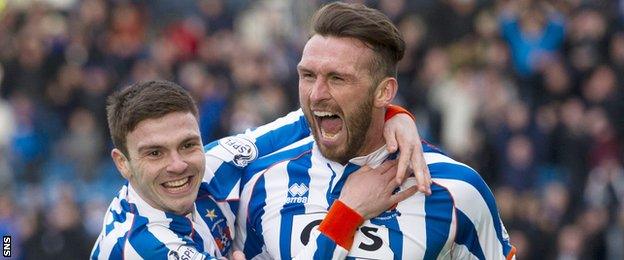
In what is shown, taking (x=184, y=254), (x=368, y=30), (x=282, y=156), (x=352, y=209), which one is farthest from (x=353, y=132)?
(x=184, y=254)

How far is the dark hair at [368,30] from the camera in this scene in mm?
6016

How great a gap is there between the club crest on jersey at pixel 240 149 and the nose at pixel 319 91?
0.71 m

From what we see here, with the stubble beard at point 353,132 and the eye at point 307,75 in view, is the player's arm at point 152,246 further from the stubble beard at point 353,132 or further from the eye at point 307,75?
the eye at point 307,75

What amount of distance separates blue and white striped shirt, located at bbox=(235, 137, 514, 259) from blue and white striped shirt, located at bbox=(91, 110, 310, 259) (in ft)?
0.34

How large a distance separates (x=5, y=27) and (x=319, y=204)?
1218cm

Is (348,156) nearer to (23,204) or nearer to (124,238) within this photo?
(124,238)

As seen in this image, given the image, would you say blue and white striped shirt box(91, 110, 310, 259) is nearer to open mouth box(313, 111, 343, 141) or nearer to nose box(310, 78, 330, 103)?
open mouth box(313, 111, 343, 141)

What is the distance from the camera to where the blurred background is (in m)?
14.7

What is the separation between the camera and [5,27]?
17.7 meters

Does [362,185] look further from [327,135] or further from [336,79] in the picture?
[336,79]

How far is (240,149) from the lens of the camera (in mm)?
6547

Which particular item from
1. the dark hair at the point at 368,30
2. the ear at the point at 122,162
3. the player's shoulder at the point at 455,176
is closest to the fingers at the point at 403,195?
the player's shoulder at the point at 455,176

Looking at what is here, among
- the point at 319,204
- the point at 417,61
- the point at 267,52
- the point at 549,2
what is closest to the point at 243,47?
the point at 267,52

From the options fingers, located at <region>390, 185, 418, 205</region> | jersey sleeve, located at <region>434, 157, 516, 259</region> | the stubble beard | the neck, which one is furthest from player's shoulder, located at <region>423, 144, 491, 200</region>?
the stubble beard
